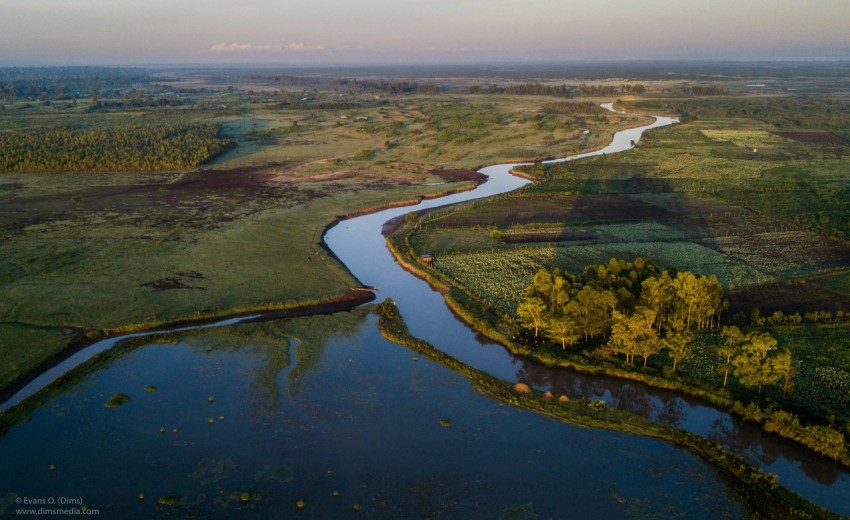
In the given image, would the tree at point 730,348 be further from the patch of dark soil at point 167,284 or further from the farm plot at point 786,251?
the patch of dark soil at point 167,284

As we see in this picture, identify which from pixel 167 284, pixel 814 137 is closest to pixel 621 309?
pixel 167 284

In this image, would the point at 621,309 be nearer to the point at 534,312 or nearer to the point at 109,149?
the point at 534,312

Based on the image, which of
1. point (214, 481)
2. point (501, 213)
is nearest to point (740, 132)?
point (501, 213)

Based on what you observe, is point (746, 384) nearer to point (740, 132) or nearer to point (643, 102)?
point (740, 132)

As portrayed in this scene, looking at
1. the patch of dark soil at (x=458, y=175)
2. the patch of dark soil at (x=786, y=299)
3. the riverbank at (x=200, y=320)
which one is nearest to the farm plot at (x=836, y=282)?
the patch of dark soil at (x=786, y=299)

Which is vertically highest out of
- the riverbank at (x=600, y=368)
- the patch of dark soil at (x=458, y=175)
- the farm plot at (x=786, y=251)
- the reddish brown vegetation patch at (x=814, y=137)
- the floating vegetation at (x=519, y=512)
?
the reddish brown vegetation patch at (x=814, y=137)

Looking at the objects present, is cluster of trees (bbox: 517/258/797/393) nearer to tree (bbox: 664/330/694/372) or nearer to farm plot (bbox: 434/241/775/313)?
tree (bbox: 664/330/694/372)
